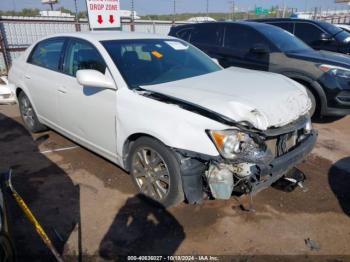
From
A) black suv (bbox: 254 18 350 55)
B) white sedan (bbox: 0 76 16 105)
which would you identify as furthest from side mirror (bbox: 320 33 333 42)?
white sedan (bbox: 0 76 16 105)

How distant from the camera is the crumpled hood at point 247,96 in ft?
8.48

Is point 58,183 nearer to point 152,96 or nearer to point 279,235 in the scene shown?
point 152,96

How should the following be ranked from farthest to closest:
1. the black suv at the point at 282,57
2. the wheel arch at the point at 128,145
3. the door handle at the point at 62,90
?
the black suv at the point at 282,57
the door handle at the point at 62,90
the wheel arch at the point at 128,145

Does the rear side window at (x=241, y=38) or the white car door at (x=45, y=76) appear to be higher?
the rear side window at (x=241, y=38)

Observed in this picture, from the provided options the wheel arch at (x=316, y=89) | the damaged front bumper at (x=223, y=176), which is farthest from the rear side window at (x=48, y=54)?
the wheel arch at (x=316, y=89)

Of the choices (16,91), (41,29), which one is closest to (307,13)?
(41,29)

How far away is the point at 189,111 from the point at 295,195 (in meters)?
1.65

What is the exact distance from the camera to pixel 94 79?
3.03 metres

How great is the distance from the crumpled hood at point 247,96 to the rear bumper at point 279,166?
0.31 m

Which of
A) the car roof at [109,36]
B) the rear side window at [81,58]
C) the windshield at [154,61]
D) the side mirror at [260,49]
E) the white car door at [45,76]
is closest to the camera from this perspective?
the windshield at [154,61]

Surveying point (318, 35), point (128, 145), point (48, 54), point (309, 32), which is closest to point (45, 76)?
point (48, 54)

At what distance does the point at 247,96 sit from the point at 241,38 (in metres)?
3.83

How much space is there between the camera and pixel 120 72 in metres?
3.15

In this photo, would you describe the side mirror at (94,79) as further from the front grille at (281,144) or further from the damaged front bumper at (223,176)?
the front grille at (281,144)
